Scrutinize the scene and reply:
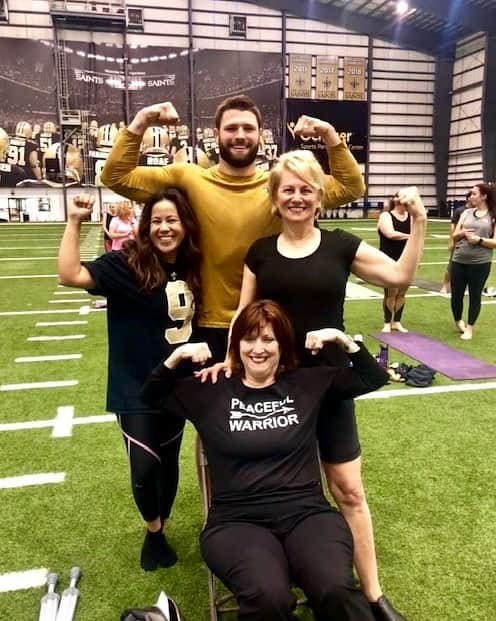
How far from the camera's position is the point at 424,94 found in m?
27.0

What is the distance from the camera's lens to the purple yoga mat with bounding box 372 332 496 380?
198 inches

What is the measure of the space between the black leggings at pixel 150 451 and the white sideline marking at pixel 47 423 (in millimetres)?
1727

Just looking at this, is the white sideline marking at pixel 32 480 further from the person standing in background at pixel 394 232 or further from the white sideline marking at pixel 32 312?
the white sideline marking at pixel 32 312

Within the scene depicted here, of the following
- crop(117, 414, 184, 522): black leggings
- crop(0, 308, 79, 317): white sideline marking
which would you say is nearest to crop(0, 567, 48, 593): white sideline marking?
crop(117, 414, 184, 522): black leggings


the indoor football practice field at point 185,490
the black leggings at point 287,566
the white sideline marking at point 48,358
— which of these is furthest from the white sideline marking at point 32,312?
the black leggings at point 287,566

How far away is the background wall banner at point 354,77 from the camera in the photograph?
25.6 meters

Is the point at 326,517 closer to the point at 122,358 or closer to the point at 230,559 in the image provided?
the point at 230,559

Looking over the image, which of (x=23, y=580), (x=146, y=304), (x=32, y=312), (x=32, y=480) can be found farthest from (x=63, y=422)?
(x=32, y=312)

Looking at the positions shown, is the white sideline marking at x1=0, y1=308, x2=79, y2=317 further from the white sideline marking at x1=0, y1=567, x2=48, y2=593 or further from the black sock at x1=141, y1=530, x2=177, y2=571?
the black sock at x1=141, y1=530, x2=177, y2=571

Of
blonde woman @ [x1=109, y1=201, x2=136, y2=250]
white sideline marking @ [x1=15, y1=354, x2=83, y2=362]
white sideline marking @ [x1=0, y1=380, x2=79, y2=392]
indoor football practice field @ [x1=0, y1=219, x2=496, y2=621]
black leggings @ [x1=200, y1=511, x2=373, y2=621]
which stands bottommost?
indoor football practice field @ [x1=0, y1=219, x2=496, y2=621]

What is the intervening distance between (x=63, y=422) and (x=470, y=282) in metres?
4.67

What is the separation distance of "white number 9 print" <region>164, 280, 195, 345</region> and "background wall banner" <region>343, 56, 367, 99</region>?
2602cm

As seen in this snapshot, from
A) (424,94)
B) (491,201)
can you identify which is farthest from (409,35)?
(491,201)

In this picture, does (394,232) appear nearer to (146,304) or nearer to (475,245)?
(475,245)
